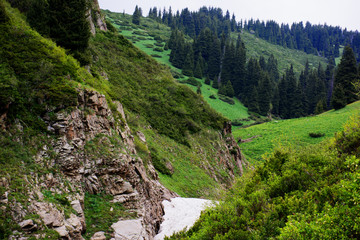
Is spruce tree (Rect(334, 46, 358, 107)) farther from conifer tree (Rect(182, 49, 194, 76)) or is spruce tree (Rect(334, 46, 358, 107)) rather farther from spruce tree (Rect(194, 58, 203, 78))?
conifer tree (Rect(182, 49, 194, 76))

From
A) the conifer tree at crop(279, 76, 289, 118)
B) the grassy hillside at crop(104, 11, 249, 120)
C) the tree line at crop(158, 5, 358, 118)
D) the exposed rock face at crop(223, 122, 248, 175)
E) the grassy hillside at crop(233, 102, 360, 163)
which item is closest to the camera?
the exposed rock face at crop(223, 122, 248, 175)

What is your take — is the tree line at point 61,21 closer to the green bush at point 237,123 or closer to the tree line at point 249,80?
the green bush at point 237,123

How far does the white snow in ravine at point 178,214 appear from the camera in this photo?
14.3 m

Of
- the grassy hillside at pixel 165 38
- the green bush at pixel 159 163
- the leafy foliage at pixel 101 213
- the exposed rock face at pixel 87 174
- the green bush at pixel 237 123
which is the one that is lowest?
the green bush at pixel 237 123

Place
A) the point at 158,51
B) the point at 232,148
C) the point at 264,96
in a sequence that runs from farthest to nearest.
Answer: the point at 158,51 → the point at 264,96 → the point at 232,148

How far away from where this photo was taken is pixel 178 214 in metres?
16.2

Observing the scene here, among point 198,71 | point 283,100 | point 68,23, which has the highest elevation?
point 68,23

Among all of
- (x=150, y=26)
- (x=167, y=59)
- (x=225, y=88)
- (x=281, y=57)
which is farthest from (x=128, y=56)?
(x=281, y=57)

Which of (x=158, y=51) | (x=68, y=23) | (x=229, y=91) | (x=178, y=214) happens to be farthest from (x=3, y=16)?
(x=158, y=51)

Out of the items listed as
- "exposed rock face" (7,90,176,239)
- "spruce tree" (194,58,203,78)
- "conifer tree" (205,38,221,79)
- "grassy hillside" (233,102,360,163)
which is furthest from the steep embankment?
"conifer tree" (205,38,221,79)

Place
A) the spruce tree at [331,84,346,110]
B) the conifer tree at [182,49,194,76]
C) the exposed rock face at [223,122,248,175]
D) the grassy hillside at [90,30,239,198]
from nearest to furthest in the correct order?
the grassy hillside at [90,30,239,198]
the exposed rock face at [223,122,248,175]
the spruce tree at [331,84,346,110]
the conifer tree at [182,49,194,76]

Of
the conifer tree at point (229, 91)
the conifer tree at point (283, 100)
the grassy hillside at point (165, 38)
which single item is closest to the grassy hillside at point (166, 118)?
the conifer tree at point (229, 91)

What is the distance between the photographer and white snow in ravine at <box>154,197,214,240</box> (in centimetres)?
1430

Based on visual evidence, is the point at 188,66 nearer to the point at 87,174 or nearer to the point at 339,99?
the point at 339,99
